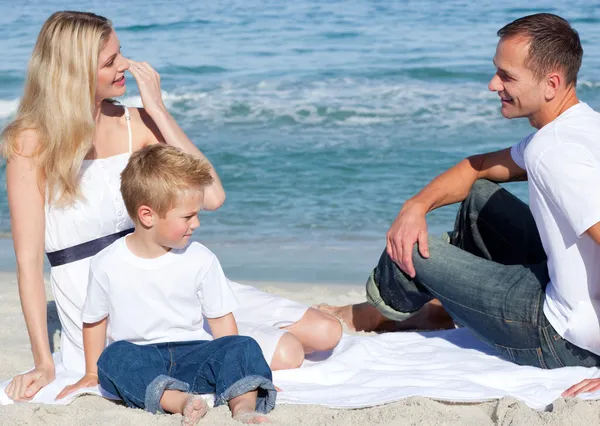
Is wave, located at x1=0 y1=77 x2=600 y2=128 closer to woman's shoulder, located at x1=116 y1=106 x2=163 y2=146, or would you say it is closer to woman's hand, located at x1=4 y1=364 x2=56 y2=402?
woman's shoulder, located at x1=116 y1=106 x2=163 y2=146

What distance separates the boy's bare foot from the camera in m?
3.03

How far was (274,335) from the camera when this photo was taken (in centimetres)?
362

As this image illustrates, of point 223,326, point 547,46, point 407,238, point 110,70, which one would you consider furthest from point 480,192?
point 110,70

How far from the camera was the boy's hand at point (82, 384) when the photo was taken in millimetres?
Result: 3387

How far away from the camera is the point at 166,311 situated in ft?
10.8

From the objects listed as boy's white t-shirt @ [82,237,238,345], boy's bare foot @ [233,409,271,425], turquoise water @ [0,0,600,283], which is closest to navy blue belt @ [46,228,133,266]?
boy's white t-shirt @ [82,237,238,345]

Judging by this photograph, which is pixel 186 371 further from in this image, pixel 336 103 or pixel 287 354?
pixel 336 103

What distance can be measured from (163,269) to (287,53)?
1247cm

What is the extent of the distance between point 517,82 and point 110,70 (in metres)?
1.63

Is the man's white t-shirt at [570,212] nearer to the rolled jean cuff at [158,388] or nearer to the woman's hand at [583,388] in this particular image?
the woman's hand at [583,388]

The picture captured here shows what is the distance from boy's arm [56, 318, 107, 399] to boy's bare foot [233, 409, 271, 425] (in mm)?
659

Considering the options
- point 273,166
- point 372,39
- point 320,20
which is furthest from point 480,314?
point 320,20

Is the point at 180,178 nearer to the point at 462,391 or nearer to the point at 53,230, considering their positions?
the point at 53,230

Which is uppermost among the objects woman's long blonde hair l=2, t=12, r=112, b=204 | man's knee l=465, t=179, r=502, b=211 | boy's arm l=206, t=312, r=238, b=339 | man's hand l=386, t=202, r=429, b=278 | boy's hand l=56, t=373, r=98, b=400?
woman's long blonde hair l=2, t=12, r=112, b=204
